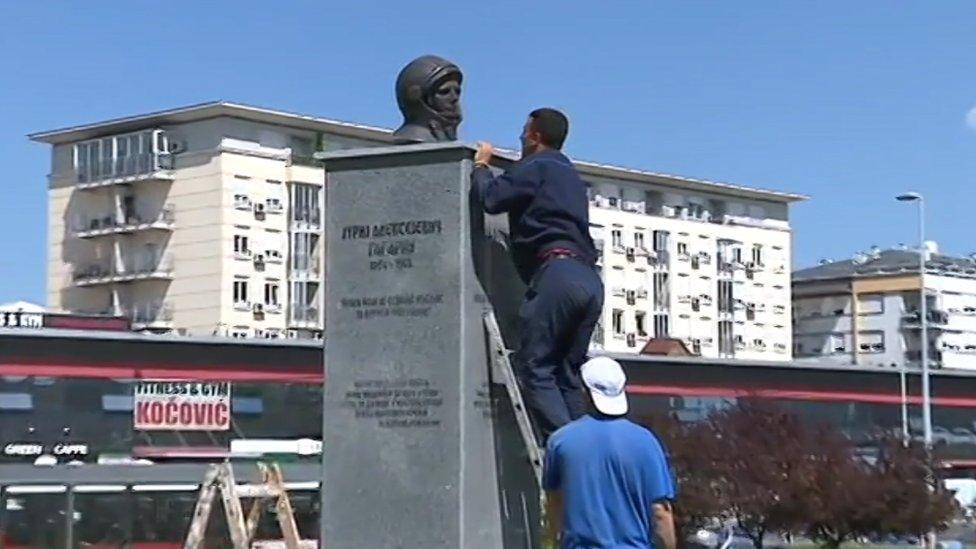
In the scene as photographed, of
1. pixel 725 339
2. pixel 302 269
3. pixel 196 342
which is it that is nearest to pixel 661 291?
pixel 725 339

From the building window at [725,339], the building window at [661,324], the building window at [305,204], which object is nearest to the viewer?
the building window at [305,204]

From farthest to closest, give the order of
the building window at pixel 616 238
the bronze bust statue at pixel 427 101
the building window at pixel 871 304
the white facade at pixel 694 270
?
the building window at pixel 871 304 < the white facade at pixel 694 270 < the building window at pixel 616 238 < the bronze bust statue at pixel 427 101

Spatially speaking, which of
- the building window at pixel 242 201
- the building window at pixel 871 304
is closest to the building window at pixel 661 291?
the building window at pixel 871 304

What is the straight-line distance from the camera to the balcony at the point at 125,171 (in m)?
103

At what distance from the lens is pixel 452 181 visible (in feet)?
39.5

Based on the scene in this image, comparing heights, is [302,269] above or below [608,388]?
above

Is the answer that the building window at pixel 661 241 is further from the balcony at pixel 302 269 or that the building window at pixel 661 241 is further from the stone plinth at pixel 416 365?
the stone plinth at pixel 416 365

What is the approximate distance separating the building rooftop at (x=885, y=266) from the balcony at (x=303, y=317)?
43.6 meters

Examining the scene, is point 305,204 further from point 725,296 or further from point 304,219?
point 725,296

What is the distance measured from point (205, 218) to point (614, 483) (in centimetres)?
9331

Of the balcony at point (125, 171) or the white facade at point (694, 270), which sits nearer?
the balcony at point (125, 171)

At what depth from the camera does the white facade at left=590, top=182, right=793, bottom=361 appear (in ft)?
379

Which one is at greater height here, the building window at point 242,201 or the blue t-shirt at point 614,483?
the building window at point 242,201

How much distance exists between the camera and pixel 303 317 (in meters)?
103
